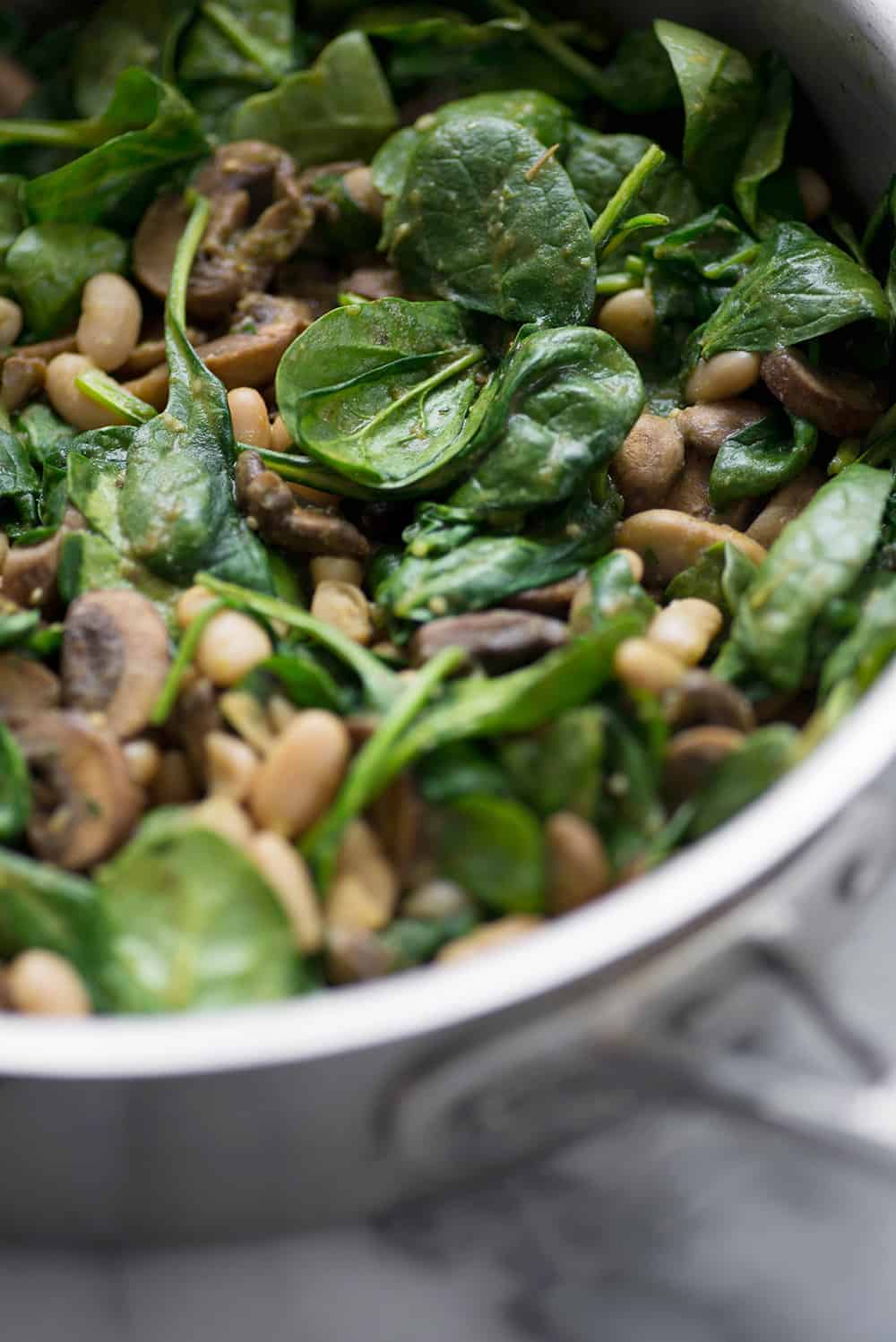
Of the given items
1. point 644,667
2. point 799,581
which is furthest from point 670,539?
point 644,667

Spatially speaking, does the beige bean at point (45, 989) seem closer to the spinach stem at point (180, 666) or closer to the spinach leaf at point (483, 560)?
the spinach stem at point (180, 666)

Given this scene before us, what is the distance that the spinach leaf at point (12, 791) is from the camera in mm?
1223

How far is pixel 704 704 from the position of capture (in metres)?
1.22

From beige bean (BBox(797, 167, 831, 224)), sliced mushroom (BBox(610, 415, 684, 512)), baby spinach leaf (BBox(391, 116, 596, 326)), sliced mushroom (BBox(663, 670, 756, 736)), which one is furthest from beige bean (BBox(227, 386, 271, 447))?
beige bean (BBox(797, 167, 831, 224))

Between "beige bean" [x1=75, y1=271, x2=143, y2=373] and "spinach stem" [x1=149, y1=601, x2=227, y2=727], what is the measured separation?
53 centimetres

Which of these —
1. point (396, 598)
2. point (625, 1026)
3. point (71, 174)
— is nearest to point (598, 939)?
point (625, 1026)

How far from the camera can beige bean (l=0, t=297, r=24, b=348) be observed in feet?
5.66

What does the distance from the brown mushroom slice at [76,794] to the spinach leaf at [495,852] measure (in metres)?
0.30

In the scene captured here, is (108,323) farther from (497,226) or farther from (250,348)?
(497,226)

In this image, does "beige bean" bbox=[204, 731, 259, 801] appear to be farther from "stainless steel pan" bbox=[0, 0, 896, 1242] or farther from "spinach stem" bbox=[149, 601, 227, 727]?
"stainless steel pan" bbox=[0, 0, 896, 1242]

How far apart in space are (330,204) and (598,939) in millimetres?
1185

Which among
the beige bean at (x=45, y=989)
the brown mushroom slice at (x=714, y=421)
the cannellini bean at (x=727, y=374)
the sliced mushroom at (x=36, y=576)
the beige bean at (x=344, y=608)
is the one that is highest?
the cannellini bean at (x=727, y=374)

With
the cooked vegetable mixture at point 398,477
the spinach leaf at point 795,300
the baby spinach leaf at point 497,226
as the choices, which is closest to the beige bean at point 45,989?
the cooked vegetable mixture at point 398,477

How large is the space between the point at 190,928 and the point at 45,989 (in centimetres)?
13
